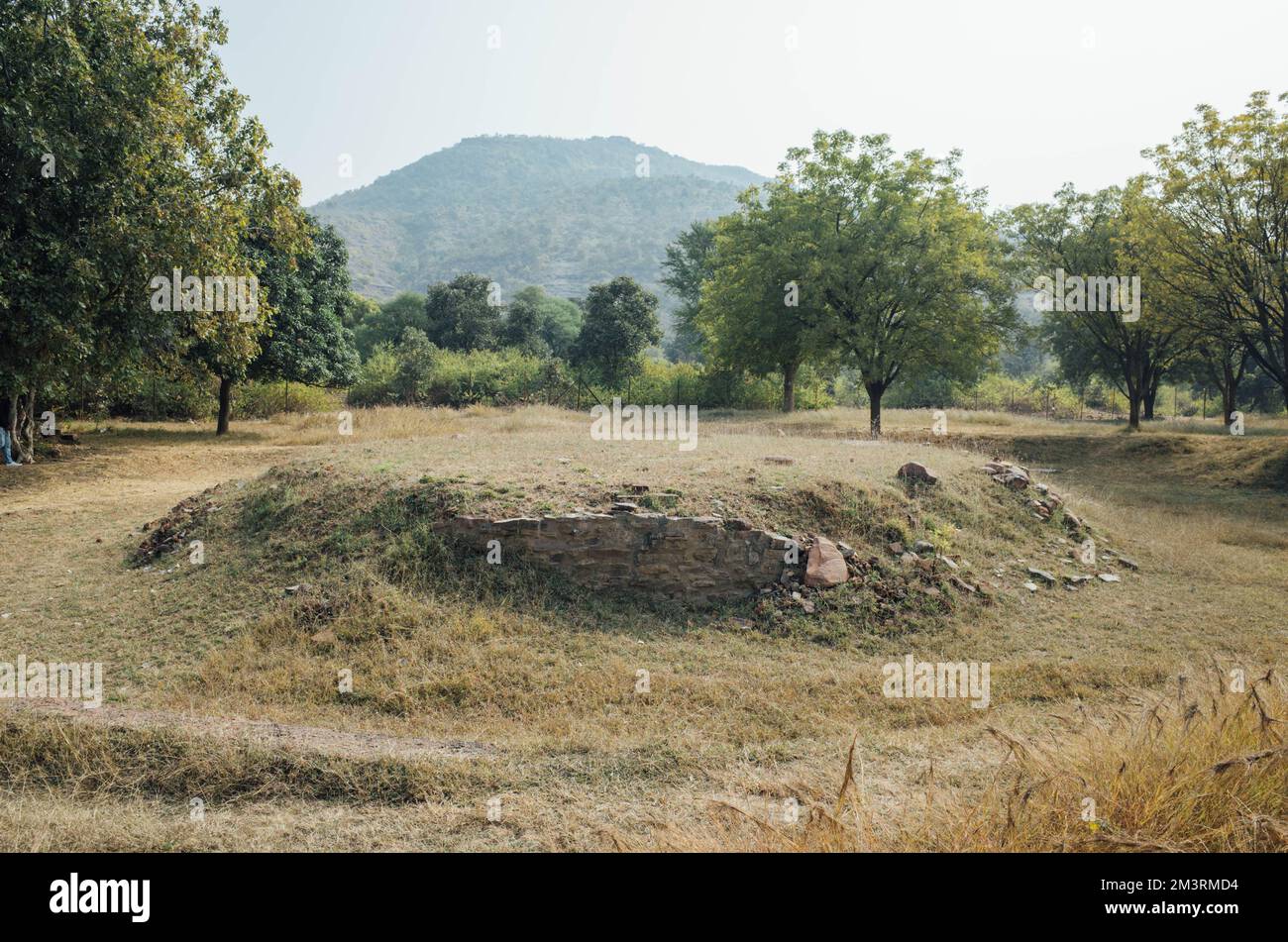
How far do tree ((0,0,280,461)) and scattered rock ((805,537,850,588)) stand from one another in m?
12.9

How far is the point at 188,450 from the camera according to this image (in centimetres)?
2028

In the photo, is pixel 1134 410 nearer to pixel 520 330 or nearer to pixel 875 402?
pixel 875 402

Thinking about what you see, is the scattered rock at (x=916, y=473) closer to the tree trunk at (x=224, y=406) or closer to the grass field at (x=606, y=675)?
the grass field at (x=606, y=675)

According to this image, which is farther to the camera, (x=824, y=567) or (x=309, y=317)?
(x=309, y=317)

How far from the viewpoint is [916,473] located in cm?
1184

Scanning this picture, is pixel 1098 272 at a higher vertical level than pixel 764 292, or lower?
higher

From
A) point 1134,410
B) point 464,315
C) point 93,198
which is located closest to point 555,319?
point 464,315

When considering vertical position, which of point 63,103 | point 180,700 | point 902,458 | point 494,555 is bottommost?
point 180,700

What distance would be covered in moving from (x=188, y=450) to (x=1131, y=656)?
68.7 ft

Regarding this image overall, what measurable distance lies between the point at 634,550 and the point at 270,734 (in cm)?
420

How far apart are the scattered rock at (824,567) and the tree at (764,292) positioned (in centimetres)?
1650
